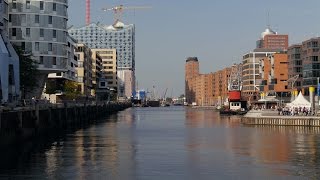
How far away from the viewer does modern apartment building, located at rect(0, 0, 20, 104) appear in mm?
86875

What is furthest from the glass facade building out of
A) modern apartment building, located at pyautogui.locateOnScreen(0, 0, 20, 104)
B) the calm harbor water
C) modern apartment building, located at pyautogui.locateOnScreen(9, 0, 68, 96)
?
the calm harbor water

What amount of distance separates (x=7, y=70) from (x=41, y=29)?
134ft

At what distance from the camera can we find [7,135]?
65.1 metres

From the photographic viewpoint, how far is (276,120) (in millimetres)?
111562

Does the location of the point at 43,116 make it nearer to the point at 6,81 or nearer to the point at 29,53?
the point at 6,81

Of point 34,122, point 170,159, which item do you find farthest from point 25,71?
point 170,159

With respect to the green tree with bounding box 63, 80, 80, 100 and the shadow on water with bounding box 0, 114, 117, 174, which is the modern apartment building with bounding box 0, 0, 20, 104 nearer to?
the shadow on water with bounding box 0, 114, 117, 174

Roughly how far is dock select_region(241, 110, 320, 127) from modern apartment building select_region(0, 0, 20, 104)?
48.9 meters

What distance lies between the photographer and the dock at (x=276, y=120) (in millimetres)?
104500

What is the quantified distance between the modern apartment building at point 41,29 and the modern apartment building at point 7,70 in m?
12.8

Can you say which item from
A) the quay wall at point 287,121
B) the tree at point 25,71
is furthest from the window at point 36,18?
the quay wall at point 287,121

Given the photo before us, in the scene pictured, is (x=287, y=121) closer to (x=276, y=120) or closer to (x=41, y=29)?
(x=276, y=120)

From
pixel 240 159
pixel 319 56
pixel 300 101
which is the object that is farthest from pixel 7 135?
pixel 319 56

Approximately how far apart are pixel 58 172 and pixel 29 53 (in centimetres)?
7884
